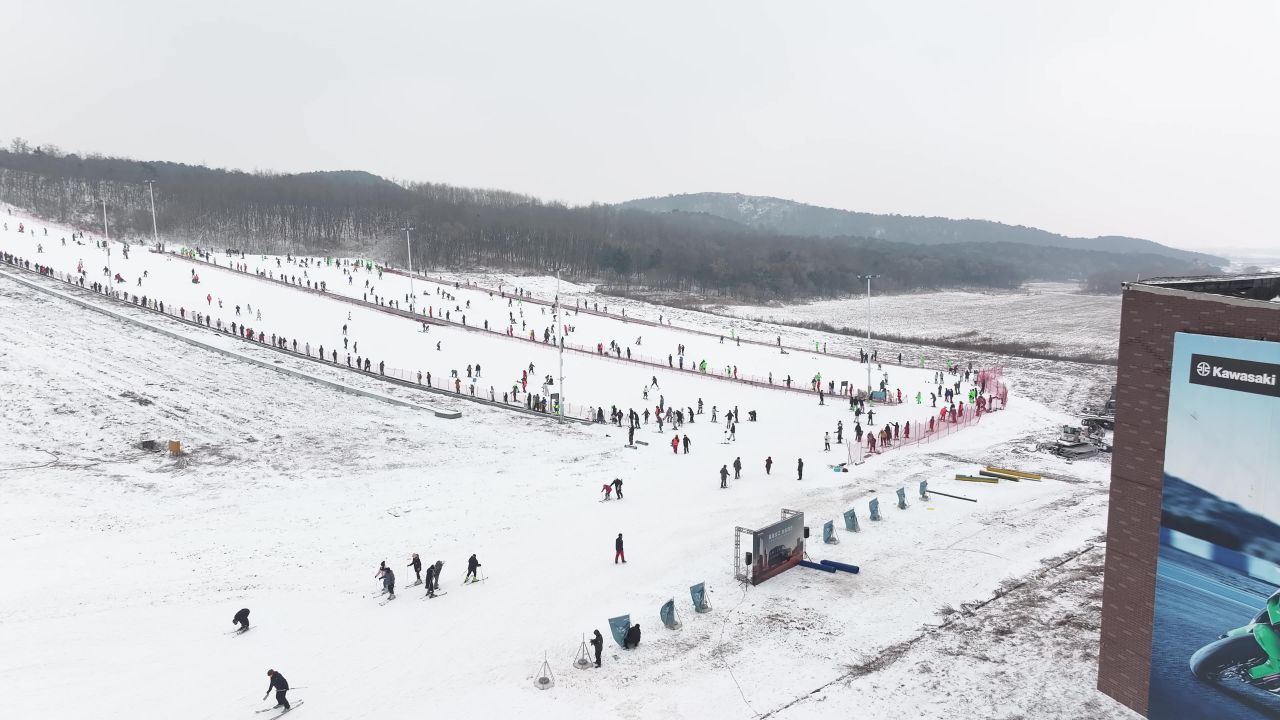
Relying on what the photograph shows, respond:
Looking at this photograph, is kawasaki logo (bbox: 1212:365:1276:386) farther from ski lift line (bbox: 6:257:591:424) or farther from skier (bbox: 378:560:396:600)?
ski lift line (bbox: 6:257:591:424)

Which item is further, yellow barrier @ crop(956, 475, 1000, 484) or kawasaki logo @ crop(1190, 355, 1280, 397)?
yellow barrier @ crop(956, 475, 1000, 484)

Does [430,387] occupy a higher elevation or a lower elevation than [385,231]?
lower

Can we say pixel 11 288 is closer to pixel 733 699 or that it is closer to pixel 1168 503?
pixel 733 699

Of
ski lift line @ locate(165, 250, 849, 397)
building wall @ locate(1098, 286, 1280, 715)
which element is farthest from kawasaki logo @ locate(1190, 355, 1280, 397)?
ski lift line @ locate(165, 250, 849, 397)

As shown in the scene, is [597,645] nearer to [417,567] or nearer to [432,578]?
[432,578]

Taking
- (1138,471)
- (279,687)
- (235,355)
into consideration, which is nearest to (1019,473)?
(1138,471)

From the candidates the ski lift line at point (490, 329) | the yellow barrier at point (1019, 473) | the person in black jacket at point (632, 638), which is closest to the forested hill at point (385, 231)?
the ski lift line at point (490, 329)
